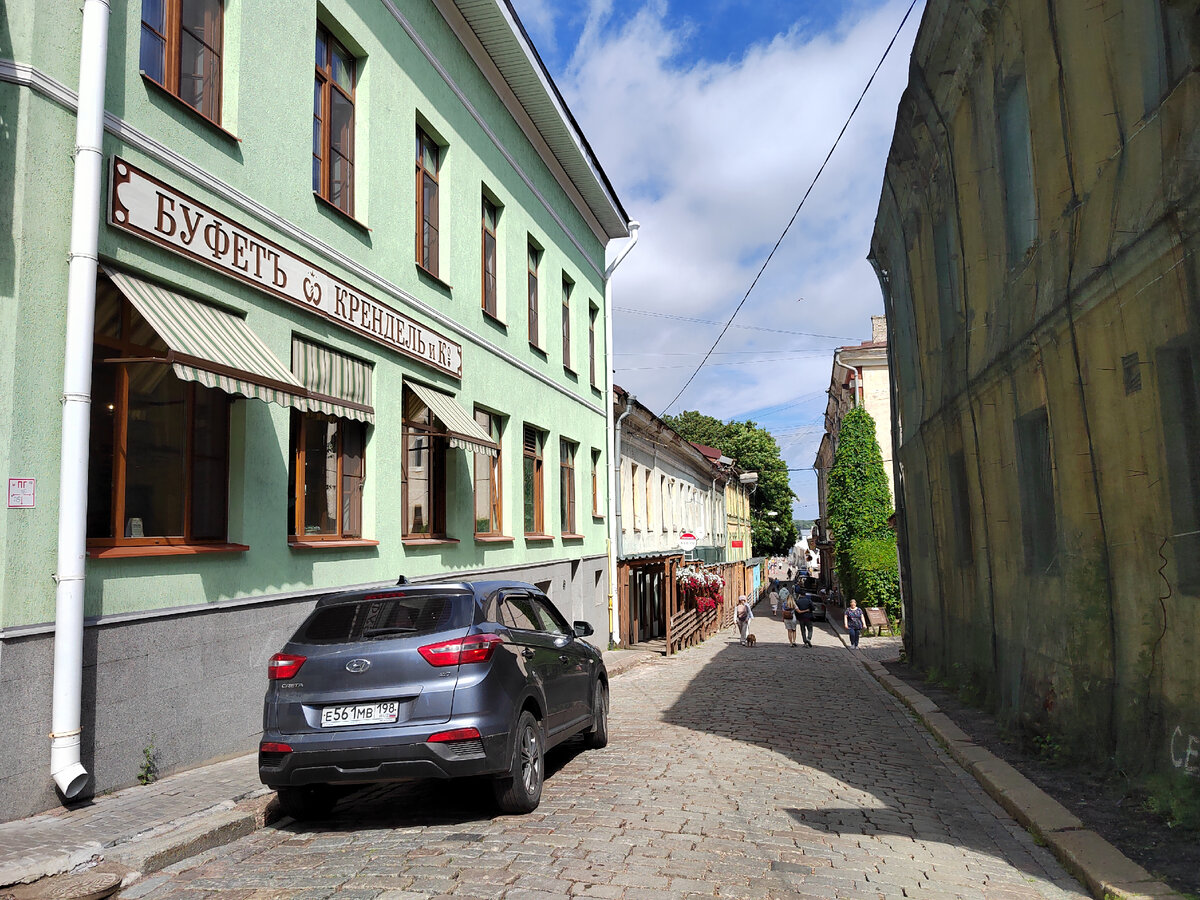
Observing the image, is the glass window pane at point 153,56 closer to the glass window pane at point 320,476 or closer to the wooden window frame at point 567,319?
the glass window pane at point 320,476

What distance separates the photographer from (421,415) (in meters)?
12.1

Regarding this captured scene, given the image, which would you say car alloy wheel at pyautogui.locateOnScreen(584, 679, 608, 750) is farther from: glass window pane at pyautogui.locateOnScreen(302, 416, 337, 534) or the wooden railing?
the wooden railing

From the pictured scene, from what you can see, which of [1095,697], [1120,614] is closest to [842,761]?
[1095,697]

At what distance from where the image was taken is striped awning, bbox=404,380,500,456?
11.9 metres

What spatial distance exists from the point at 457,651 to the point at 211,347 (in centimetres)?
330

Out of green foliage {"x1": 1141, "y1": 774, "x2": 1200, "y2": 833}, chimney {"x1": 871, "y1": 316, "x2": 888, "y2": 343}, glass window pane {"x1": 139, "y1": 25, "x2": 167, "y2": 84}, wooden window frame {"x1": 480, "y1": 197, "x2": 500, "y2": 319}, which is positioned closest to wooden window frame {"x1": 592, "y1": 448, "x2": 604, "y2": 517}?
wooden window frame {"x1": 480, "y1": 197, "x2": 500, "y2": 319}

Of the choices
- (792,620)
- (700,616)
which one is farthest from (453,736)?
(700,616)

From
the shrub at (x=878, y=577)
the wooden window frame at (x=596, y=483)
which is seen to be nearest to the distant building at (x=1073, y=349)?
the wooden window frame at (x=596, y=483)

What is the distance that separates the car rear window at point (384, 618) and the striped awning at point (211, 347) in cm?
210

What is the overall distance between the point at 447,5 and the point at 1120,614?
11406 millimetres

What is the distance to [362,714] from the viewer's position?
573cm

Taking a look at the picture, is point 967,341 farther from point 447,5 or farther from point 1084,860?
point 447,5

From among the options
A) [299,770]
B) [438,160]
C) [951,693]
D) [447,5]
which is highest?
[447,5]

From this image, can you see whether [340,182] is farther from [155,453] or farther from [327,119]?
[155,453]
